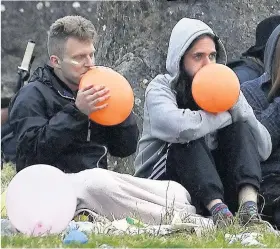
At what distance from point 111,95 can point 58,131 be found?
13.4 inches

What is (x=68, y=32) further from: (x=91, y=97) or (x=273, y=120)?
(x=273, y=120)

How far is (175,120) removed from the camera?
507 cm

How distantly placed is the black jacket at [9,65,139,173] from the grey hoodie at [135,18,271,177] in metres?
0.11

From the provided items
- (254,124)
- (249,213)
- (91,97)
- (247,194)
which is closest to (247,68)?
(254,124)

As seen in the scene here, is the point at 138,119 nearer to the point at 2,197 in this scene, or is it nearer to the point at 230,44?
the point at 230,44

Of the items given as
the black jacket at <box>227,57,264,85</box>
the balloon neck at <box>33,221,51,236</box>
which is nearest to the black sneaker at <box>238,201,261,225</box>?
the balloon neck at <box>33,221,51,236</box>

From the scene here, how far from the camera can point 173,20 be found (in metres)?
6.80

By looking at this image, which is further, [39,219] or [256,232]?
[256,232]

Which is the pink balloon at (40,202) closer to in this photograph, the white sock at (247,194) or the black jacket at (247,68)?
the white sock at (247,194)

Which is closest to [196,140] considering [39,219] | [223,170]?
[223,170]

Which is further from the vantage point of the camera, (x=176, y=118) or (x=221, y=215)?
(x=176, y=118)

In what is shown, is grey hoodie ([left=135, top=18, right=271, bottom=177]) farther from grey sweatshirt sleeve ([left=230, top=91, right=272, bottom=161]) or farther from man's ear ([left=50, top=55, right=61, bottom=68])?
man's ear ([left=50, top=55, right=61, bottom=68])

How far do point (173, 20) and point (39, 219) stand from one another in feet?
9.23

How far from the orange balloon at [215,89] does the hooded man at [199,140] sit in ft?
0.32
